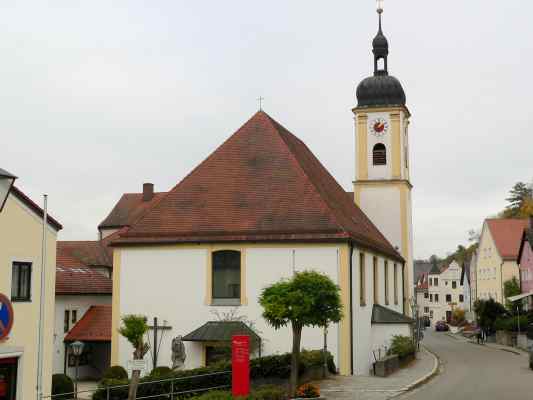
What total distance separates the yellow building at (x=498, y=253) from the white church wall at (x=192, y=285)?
47.0 m

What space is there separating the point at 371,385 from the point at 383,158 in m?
20.5

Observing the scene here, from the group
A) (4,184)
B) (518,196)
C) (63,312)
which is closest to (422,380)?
(63,312)

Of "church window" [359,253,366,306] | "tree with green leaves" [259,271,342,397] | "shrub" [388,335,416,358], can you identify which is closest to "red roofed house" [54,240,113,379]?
"church window" [359,253,366,306]

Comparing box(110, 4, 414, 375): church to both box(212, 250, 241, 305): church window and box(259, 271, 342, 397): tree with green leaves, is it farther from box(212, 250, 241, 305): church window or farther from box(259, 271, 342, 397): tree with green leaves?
box(259, 271, 342, 397): tree with green leaves

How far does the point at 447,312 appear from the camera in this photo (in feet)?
359

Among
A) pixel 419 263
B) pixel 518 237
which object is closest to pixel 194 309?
pixel 518 237

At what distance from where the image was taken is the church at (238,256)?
25.2 m

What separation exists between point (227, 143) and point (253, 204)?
3695 millimetres

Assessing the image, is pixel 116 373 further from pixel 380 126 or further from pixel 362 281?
pixel 380 126

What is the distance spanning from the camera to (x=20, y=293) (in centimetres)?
1819

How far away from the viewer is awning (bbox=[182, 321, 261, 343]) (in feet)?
80.8

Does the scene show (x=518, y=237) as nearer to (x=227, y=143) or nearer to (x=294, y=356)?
(x=227, y=143)

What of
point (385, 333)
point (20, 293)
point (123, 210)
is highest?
point (123, 210)

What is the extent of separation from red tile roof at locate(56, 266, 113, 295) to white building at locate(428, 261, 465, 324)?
266 ft
